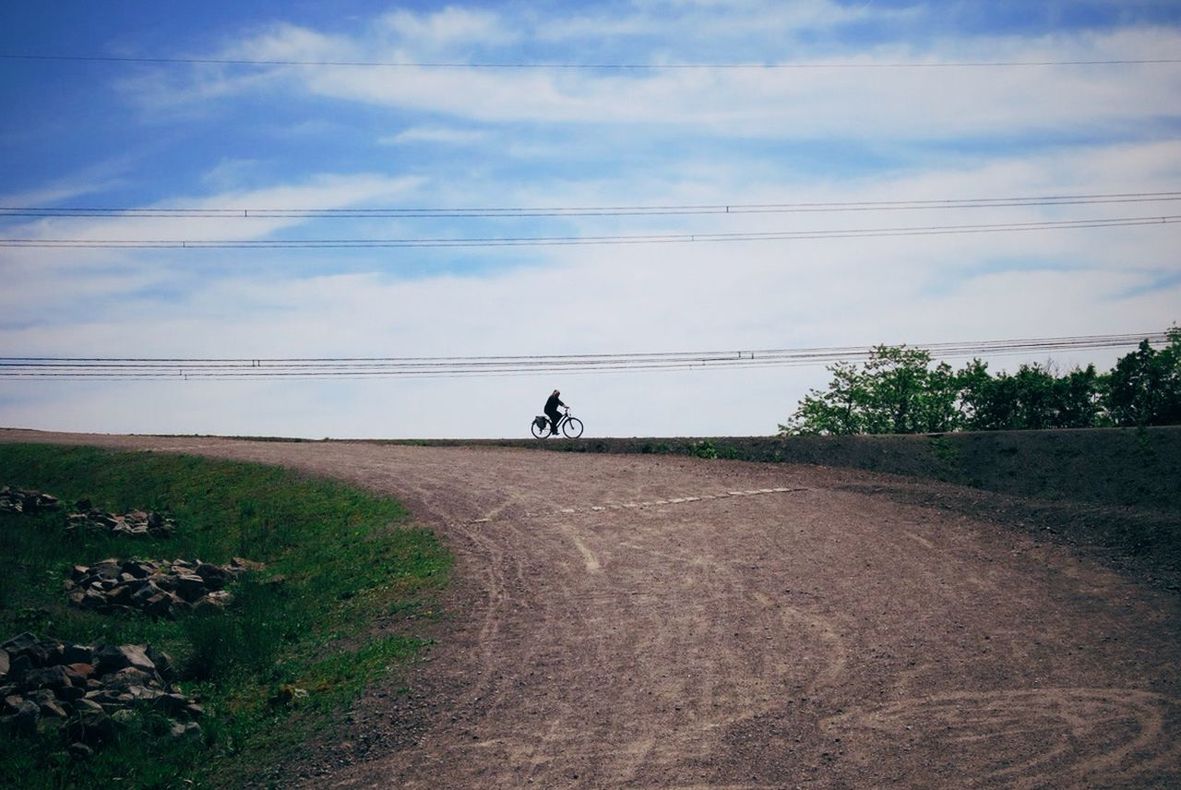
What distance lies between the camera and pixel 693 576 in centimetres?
1742

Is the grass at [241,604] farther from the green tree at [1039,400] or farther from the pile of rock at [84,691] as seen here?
the green tree at [1039,400]

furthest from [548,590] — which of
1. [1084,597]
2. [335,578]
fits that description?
[1084,597]

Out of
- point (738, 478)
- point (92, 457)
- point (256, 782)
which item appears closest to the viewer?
point (256, 782)

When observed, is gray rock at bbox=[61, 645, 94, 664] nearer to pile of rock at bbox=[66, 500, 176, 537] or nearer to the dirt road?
the dirt road

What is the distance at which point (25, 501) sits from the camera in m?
25.1

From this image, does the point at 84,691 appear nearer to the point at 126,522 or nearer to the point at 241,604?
the point at 241,604

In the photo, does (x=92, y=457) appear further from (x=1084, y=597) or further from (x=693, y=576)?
(x=1084, y=597)

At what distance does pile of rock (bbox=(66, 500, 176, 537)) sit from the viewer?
75.6 ft

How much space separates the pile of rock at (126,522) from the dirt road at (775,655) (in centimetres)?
624

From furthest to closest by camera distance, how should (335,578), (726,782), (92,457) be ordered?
(92,457) < (335,578) < (726,782)

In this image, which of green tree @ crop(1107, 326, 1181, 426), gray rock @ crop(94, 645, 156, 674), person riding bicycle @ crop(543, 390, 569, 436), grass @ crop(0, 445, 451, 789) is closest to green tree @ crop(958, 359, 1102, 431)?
green tree @ crop(1107, 326, 1181, 426)

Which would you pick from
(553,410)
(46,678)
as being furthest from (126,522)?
(553,410)

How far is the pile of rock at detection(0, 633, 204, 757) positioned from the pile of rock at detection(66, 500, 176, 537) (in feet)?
28.2

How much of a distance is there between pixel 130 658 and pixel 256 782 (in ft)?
13.6
